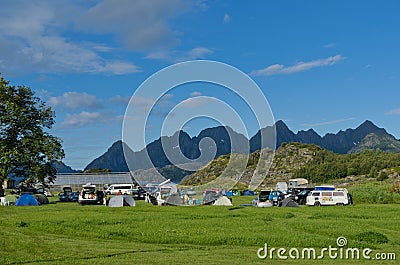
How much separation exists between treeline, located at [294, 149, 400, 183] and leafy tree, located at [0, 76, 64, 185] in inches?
3132

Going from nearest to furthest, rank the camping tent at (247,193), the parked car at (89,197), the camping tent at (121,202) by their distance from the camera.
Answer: the camping tent at (121,202), the parked car at (89,197), the camping tent at (247,193)

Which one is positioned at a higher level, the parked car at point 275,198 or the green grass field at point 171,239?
the parked car at point 275,198

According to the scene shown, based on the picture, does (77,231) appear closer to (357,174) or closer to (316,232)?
(316,232)

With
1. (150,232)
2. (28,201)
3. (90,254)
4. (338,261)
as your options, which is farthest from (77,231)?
(28,201)

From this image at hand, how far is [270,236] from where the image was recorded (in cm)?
2130

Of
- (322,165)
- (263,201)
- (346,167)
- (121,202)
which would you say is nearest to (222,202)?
(263,201)

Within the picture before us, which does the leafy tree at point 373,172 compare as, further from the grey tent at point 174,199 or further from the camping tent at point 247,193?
the grey tent at point 174,199

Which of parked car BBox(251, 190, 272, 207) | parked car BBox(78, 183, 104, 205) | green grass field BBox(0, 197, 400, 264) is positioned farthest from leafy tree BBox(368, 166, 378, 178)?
green grass field BBox(0, 197, 400, 264)

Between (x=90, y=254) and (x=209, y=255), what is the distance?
3.97 meters

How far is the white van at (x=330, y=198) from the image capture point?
49.0 metres

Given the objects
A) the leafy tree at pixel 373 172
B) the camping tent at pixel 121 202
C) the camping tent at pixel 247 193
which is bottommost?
the camping tent at pixel 121 202

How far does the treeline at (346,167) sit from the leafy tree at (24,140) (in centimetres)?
7954

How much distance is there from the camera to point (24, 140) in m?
60.7

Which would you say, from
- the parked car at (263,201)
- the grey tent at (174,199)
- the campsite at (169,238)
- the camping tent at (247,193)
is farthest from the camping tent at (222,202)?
the camping tent at (247,193)
